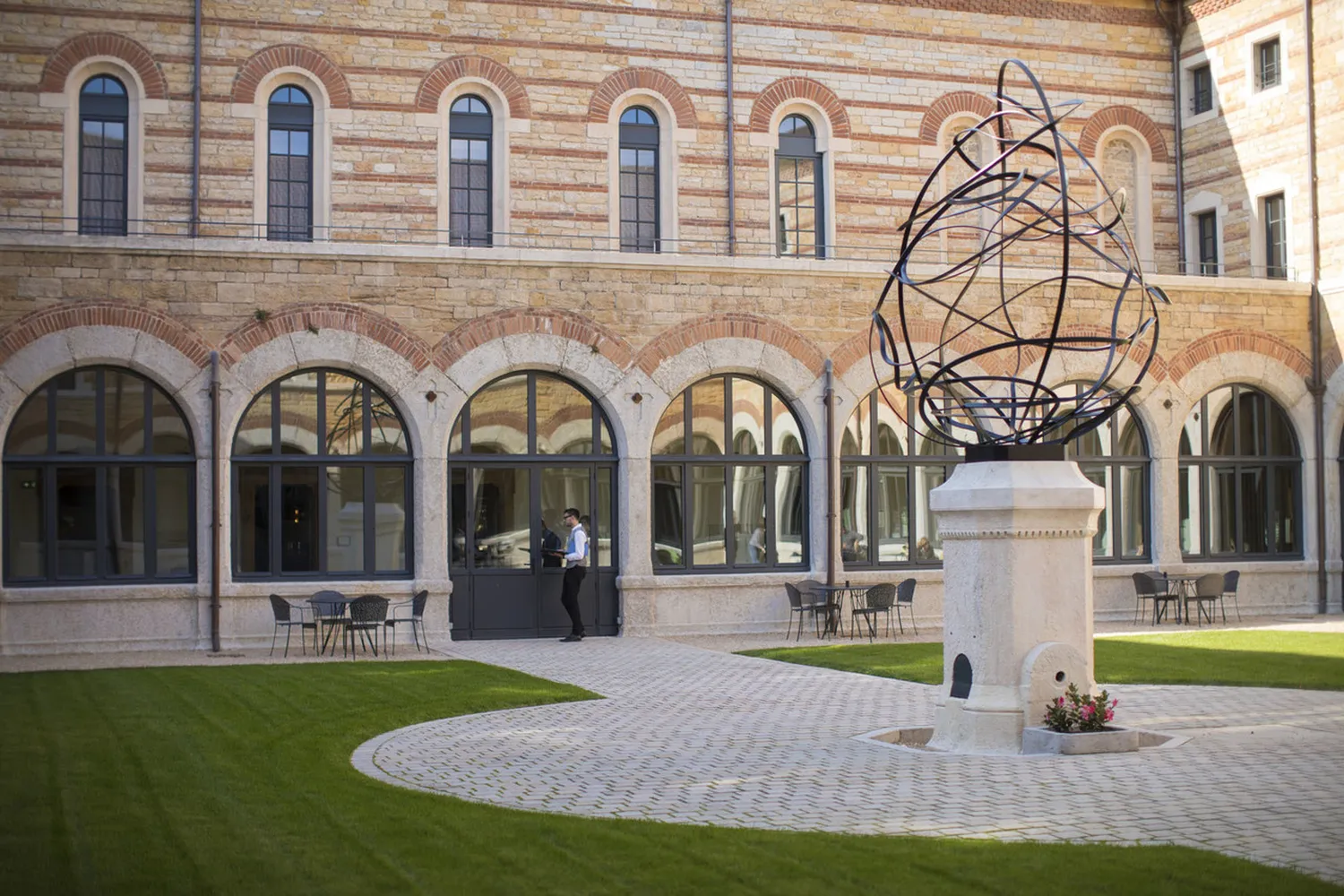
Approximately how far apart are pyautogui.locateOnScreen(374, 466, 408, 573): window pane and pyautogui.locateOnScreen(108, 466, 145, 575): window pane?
9.53 feet

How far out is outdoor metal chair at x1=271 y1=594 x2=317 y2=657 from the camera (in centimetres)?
1706

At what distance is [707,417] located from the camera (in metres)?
20.3

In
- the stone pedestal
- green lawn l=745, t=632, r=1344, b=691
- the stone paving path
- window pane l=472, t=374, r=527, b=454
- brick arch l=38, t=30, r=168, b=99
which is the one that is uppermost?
brick arch l=38, t=30, r=168, b=99

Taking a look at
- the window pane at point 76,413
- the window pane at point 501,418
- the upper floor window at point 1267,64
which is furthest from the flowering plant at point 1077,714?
the upper floor window at point 1267,64

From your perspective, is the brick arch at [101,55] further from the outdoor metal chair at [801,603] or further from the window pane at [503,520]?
the outdoor metal chair at [801,603]

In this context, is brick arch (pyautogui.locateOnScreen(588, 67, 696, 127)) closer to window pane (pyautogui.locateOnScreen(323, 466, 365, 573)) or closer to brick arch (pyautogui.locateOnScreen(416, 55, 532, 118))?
brick arch (pyautogui.locateOnScreen(416, 55, 532, 118))

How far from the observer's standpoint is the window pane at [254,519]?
18484mm

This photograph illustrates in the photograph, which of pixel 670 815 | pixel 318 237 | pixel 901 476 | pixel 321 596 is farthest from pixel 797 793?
pixel 318 237

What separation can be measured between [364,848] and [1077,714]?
5226 millimetres

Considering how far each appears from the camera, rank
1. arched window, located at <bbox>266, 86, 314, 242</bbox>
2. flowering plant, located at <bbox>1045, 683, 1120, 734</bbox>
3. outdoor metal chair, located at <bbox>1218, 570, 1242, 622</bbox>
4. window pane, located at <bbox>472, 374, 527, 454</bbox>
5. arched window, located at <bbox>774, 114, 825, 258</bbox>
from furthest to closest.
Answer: arched window, located at <bbox>774, 114, 825, 258</bbox>
arched window, located at <bbox>266, 86, 314, 242</bbox>
outdoor metal chair, located at <bbox>1218, 570, 1242, 622</bbox>
window pane, located at <bbox>472, 374, 527, 454</bbox>
flowering plant, located at <bbox>1045, 683, 1120, 734</bbox>

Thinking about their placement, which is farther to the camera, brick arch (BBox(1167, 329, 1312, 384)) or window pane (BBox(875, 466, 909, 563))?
brick arch (BBox(1167, 329, 1312, 384))

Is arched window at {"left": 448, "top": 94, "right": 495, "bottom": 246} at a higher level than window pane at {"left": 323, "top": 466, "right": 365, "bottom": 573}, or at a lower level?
higher

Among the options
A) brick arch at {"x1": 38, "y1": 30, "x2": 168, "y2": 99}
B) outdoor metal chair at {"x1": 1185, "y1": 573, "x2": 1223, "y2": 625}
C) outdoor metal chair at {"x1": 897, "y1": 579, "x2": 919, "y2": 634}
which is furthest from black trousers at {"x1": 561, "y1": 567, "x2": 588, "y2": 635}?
brick arch at {"x1": 38, "y1": 30, "x2": 168, "y2": 99}

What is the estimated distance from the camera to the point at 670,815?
26.5 ft
